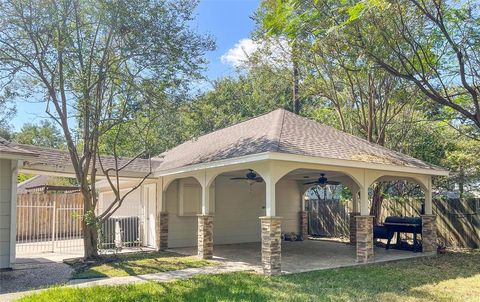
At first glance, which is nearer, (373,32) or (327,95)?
(373,32)

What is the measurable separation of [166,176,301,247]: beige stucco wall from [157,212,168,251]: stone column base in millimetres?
335

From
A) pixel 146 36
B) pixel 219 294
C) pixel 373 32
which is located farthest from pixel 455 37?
pixel 219 294

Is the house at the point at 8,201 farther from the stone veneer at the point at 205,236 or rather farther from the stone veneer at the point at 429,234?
the stone veneer at the point at 429,234

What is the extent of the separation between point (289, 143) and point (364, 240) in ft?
11.1

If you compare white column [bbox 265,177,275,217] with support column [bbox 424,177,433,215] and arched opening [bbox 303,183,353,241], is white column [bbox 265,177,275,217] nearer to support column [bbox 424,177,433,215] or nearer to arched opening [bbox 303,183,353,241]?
support column [bbox 424,177,433,215]

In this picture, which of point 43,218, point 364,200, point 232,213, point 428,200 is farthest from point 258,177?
point 43,218

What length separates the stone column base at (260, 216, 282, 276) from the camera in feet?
30.1

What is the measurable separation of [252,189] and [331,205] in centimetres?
447

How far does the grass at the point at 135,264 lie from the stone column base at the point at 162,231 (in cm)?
→ 119

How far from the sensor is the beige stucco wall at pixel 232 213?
Result: 14703 millimetres

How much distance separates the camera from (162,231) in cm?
1407

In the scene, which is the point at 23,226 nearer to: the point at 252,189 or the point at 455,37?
the point at 252,189

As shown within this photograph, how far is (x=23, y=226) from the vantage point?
59.1 feet

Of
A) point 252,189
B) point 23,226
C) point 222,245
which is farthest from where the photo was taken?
point 23,226
